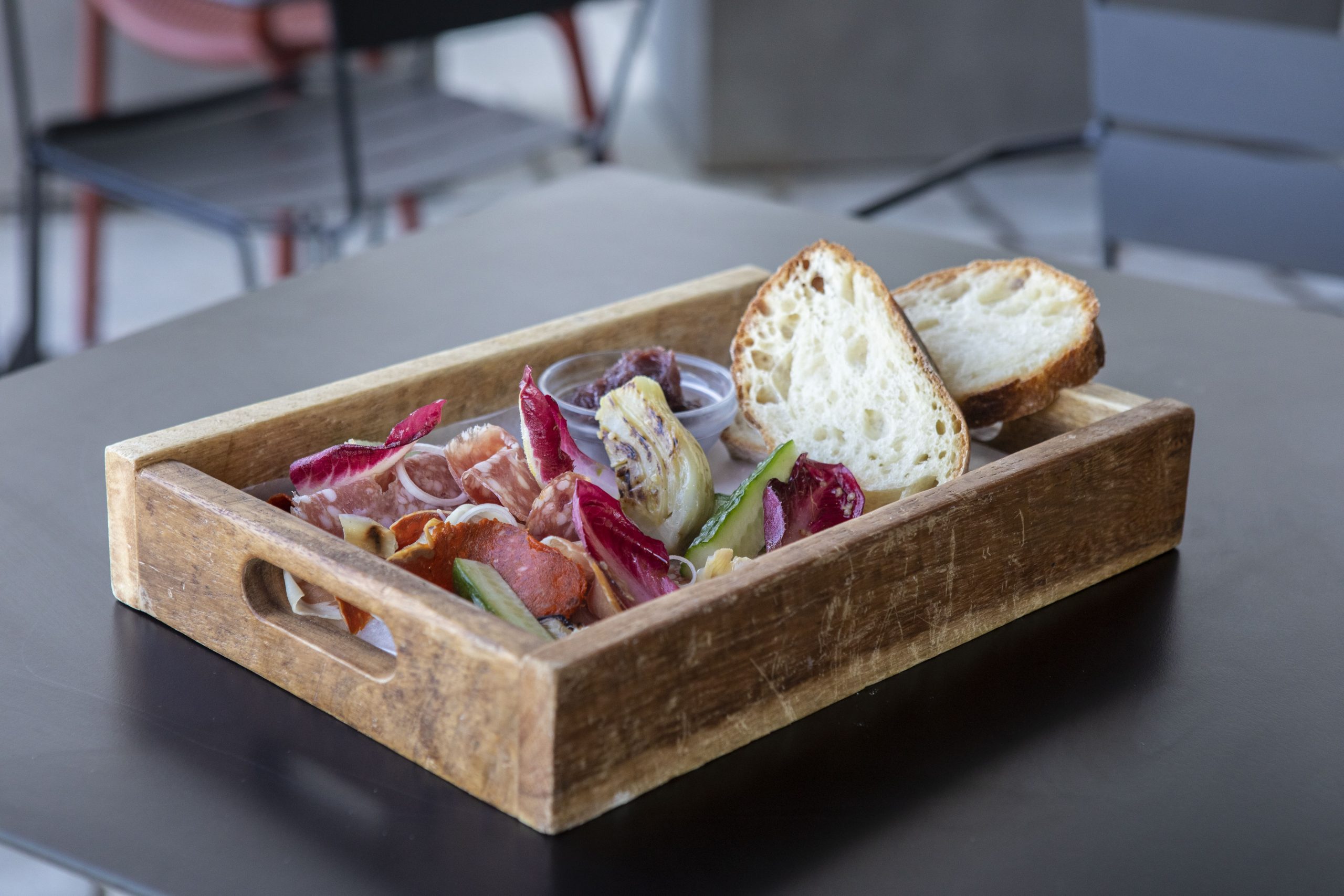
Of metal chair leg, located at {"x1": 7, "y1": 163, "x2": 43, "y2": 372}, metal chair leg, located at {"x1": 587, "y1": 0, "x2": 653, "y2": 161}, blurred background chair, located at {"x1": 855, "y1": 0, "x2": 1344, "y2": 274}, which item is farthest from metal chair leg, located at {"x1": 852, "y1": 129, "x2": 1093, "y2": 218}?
metal chair leg, located at {"x1": 7, "y1": 163, "x2": 43, "y2": 372}

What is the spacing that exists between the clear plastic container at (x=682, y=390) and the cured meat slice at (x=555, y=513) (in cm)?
8

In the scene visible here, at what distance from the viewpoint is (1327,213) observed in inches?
60.1

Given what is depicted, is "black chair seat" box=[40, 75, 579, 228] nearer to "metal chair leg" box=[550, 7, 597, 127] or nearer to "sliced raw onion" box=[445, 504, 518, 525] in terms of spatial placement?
"metal chair leg" box=[550, 7, 597, 127]

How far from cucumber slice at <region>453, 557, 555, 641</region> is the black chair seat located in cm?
119

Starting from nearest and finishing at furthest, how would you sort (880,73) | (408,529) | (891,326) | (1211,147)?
(408,529)
(891,326)
(1211,147)
(880,73)

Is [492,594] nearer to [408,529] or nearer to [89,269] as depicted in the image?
[408,529]

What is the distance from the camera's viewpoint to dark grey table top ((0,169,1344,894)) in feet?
1.58

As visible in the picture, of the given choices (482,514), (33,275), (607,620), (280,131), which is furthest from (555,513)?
(280,131)

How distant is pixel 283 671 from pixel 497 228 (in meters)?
0.72

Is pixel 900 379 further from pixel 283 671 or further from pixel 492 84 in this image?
pixel 492 84

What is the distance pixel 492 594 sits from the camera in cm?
55

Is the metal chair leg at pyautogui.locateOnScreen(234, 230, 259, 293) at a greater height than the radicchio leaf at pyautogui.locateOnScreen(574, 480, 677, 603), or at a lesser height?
lesser

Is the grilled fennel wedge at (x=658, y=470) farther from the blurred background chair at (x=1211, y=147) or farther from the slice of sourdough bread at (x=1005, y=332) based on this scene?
the blurred background chair at (x=1211, y=147)

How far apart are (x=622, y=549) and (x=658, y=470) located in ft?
0.21
